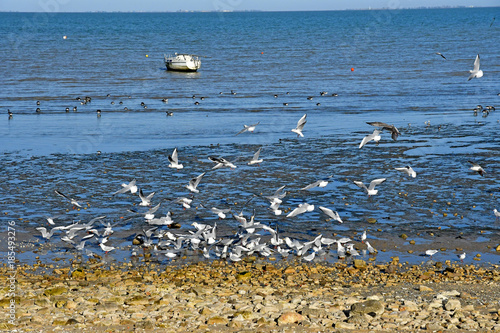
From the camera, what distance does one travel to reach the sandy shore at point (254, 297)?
8.57 metres

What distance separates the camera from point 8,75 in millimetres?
50875

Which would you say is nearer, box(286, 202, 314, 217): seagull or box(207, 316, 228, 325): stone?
box(207, 316, 228, 325): stone

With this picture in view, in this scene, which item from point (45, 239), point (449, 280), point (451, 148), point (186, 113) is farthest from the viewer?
point (186, 113)

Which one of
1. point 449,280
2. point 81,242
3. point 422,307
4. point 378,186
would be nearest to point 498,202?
point 378,186

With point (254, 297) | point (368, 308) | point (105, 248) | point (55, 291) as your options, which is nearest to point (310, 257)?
point (254, 297)

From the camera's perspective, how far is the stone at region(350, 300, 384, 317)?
8.80 m

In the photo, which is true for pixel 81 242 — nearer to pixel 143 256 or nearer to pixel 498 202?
pixel 143 256

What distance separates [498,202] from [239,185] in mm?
6135

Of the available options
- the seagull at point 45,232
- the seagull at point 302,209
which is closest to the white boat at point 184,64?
the seagull at point 302,209

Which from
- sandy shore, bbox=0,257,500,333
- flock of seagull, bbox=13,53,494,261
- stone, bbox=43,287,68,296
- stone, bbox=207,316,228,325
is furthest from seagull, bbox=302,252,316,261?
stone, bbox=43,287,68,296

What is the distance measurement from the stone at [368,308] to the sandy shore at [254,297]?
0.01m

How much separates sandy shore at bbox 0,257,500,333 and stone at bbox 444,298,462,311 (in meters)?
0.01

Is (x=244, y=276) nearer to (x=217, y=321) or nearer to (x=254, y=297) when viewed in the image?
(x=254, y=297)

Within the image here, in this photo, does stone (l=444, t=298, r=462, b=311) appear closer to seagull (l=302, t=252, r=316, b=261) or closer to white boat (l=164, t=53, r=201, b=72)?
seagull (l=302, t=252, r=316, b=261)
